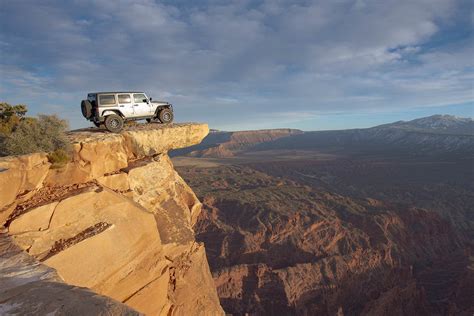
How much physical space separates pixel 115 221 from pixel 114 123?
5.26 m

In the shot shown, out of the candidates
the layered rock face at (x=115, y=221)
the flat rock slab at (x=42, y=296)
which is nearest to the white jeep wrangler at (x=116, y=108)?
the layered rock face at (x=115, y=221)

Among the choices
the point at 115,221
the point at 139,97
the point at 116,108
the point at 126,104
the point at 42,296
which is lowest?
the point at 115,221

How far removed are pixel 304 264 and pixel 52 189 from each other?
35719mm

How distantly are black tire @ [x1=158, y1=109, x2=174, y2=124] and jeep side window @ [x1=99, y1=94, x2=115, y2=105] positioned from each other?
246 centimetres

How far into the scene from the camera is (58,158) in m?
9.52

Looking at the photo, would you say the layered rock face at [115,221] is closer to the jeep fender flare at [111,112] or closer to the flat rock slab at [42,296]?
the flat rock slab at [42,296]

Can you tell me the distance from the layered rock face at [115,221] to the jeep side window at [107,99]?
4.58 feet

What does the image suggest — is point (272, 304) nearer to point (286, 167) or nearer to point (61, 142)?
point (61, 142)

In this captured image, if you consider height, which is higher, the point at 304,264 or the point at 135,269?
the point at 135,269

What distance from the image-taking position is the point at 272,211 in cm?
5906

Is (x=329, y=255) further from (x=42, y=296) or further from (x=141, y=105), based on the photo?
(x=42, y=296)

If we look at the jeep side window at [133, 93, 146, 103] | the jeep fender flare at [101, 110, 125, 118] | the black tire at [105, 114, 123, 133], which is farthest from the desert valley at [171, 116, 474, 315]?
the black tire at [105, 114, 123, 133]

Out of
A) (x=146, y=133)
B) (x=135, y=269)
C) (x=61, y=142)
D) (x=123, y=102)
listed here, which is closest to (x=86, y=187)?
(x=61, y=142)

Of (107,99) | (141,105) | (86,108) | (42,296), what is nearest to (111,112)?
(107,99)
